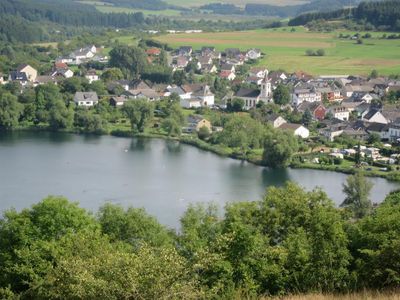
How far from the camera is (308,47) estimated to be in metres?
20.9

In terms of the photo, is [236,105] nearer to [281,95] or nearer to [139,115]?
[281,95]

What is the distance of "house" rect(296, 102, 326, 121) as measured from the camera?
12750 millimetres

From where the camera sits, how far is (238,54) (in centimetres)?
2053

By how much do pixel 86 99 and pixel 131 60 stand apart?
398cm

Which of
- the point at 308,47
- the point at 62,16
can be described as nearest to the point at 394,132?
the point at 308,47

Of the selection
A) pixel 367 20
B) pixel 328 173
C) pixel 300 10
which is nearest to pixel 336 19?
pixel 367 20

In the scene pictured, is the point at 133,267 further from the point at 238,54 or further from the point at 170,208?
the point at 238,54

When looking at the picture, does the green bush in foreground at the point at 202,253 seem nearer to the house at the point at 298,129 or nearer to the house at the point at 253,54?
the house at the point at 298,129

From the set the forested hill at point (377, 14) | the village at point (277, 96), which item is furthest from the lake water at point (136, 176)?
the forested hill at point (377, 14)

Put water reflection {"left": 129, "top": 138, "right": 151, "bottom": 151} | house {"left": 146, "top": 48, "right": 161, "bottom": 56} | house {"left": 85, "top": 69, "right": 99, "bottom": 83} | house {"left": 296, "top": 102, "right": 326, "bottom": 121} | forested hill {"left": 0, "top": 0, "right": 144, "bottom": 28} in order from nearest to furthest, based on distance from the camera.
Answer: water reflection {"left": 129, "top": 138, "right": 151, "bottom": 151}, house {"left": 296, "top": 102, "right": 326, "bottom": 121}, house {"left": 85, "top": 69, "right": 99, "bottom": 83}, house {"left": 146, "top": 48, "right": 161, "bottom": 56}, forested hill {"left": 0, "top": 0, "right": 144, "bottom": 28}

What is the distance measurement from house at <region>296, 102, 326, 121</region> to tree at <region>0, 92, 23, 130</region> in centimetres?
502

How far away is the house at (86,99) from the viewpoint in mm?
13688

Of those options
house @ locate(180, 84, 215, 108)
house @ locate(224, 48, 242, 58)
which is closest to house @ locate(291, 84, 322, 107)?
house @ locate(180, 84, 215, 108)

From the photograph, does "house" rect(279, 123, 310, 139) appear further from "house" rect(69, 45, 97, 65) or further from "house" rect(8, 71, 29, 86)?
"house" rect(69, 45, 97, 65)
